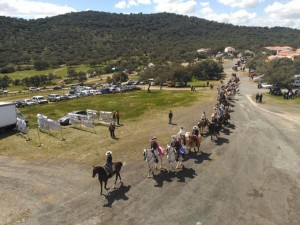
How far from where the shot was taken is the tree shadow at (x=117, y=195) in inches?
658

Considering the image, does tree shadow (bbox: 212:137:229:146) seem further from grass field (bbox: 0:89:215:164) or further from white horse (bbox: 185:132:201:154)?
grass field (bbox: 0:89:215:164)

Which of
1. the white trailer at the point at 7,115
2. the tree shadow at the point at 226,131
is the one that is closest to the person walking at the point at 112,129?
the tree shadow at the point at 226,131

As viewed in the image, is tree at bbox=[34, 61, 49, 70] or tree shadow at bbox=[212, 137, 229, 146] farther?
tree at bbox=[34, 61, 49, 70]

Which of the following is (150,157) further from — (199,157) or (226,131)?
(226,131)

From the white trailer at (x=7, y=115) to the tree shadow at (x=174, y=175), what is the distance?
1886 centimetres

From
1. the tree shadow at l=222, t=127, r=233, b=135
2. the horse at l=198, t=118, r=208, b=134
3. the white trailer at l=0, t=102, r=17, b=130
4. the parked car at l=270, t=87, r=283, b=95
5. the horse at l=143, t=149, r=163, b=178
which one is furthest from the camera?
the parked car at l=270, t=87, r=283, b=95

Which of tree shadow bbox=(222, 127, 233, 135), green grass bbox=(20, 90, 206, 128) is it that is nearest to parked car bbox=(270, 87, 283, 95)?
green grass bbox=(20, 90, 206, 128)

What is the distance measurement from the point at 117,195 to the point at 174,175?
4126mm

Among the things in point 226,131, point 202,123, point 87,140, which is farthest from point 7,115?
point 226,131

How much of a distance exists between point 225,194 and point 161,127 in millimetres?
15652

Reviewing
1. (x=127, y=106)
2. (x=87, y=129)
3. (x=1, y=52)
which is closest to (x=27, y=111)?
(x=127, y=106)

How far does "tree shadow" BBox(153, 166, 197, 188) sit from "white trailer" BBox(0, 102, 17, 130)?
1886 cm

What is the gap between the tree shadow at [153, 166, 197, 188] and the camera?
62.5ft

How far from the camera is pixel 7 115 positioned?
3147 cm
